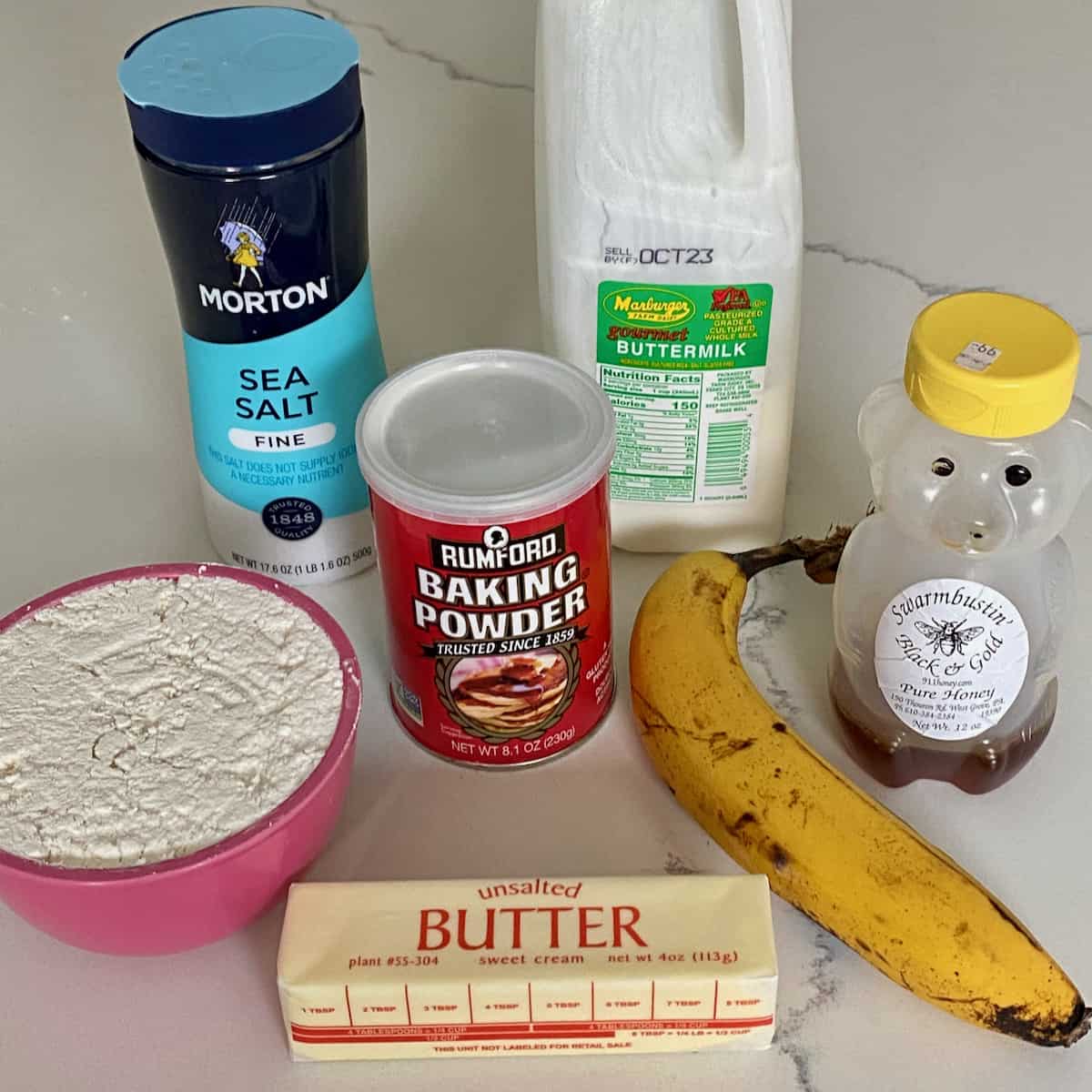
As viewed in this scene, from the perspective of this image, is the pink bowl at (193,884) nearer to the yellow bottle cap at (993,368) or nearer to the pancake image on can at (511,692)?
the pancake image on can at (511,692)

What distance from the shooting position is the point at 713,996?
0.61 m

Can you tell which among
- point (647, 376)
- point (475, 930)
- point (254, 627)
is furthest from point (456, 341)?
point (475, 930)

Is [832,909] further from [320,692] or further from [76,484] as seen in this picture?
[76,484]

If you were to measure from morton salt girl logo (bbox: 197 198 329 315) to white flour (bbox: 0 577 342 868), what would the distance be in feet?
0.49

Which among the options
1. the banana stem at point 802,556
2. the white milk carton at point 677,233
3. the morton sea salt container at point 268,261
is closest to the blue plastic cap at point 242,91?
the morton sea salt container at point 268,261

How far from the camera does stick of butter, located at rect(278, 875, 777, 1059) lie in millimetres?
604

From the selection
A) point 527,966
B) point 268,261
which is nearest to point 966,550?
point 527,966

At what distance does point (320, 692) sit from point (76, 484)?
0.34 m

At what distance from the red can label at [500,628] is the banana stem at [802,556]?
10cm

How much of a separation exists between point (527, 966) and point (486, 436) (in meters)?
0.26

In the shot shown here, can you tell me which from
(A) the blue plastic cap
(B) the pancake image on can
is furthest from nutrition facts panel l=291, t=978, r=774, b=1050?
(A) the blue plastic cap

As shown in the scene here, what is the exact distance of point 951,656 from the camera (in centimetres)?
69

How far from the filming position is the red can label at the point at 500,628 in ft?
2.26

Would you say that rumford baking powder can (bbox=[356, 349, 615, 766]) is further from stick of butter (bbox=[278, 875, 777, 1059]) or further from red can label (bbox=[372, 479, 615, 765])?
stick of butter (bbox=[278, 875, 777, 1059])
